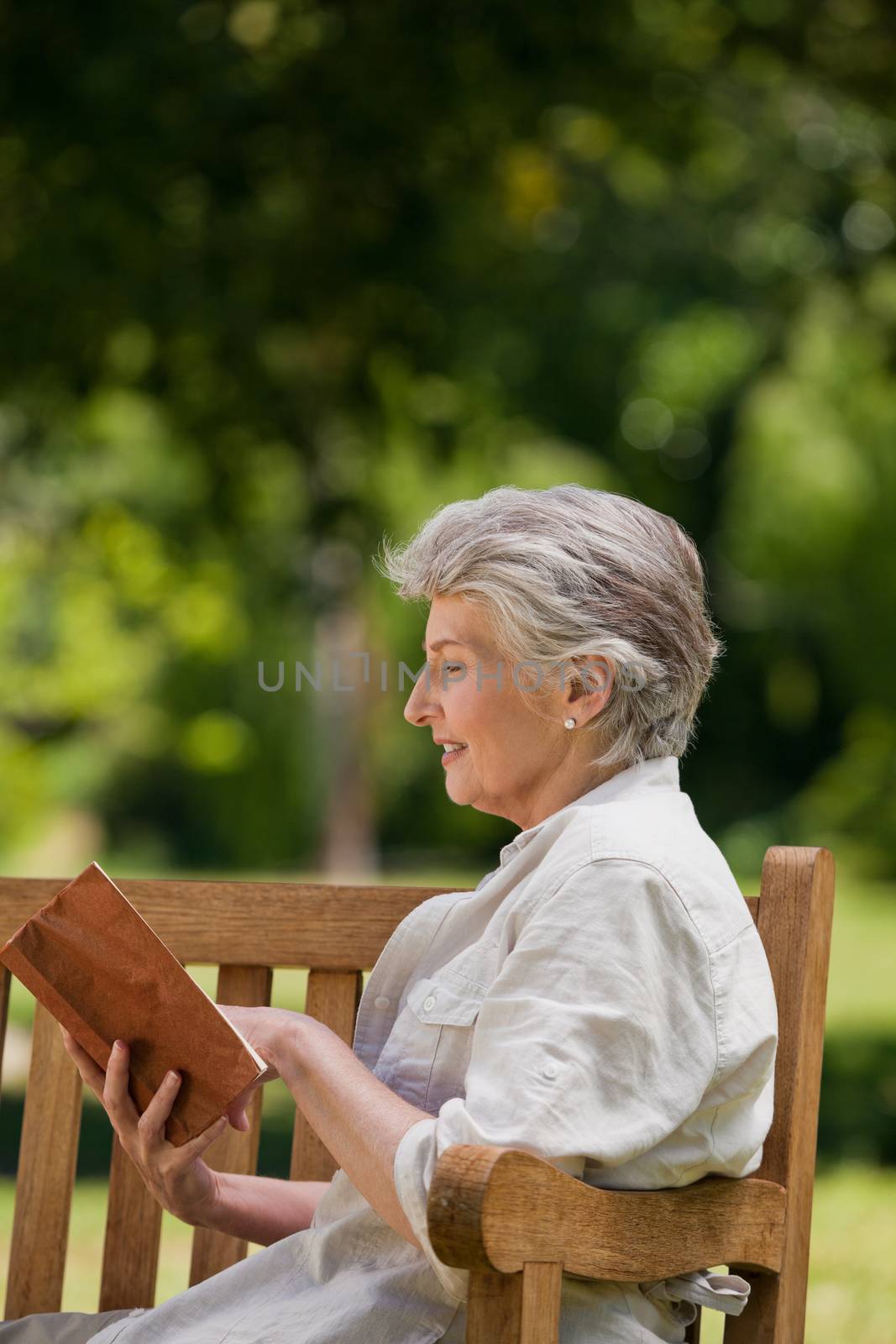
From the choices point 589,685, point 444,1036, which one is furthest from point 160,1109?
point 589,685

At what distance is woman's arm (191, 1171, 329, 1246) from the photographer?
6.76 ft

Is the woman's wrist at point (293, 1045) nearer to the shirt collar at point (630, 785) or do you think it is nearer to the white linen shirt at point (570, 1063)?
the white linen shirt at point (570, 1063)

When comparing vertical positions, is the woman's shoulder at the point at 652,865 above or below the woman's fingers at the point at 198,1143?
above

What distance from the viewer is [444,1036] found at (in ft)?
6.09

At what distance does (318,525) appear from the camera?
23.3 ft

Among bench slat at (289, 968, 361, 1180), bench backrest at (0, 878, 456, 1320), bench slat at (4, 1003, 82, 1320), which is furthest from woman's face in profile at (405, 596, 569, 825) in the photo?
bench slat at (4, 1003, 82, 1320)

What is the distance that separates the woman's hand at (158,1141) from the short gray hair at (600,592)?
66 cm

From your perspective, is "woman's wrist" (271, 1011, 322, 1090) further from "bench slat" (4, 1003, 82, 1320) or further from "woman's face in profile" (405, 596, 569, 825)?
"bench slat" (4, 1003, 82, 1320)

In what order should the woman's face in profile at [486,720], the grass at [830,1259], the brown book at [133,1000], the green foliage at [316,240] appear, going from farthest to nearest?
the green foliage at [316,240] → the grass at [830,1259] → the woman's face in profile at [486,720] → the brown book at [133,1000]

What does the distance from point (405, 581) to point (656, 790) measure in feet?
1.47

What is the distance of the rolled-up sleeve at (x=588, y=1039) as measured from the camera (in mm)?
1552

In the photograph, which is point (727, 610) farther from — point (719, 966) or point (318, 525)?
point (719, 966)

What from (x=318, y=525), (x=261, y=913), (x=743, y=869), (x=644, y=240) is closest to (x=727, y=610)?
(x=743, y=869)

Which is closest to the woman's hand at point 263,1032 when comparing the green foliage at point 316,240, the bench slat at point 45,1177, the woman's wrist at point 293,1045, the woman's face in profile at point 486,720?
the woman's wrist at point 293,1045
